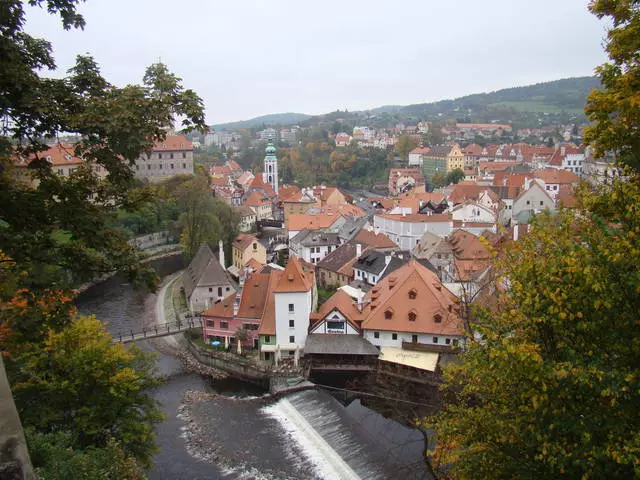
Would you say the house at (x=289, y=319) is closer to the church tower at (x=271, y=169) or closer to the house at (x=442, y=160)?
the church tower at (x=271, y=169)

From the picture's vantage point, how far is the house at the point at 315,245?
133 ft

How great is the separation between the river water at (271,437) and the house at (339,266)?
518 inches

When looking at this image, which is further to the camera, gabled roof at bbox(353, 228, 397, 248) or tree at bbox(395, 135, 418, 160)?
tree at bbox(395, 135, 418, 160)

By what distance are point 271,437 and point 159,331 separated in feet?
37.2

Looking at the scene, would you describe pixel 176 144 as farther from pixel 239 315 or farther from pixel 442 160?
pixel 442 160

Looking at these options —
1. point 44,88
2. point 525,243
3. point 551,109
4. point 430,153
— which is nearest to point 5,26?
point 44,88

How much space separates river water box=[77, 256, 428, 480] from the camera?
15.8m

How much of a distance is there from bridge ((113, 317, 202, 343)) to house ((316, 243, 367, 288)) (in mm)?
9691

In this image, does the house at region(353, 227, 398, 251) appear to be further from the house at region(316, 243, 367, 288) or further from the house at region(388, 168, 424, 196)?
the house at region(388, 168, 424, 196)

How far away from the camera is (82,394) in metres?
13.3

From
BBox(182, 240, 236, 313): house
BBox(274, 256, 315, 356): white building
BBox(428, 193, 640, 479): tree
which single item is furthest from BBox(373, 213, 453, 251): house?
BBox(428, 193, 640, 479): tree

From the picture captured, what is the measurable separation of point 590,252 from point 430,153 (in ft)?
297

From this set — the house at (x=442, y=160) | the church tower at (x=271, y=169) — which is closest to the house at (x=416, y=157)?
the house at (x=442, y=160)

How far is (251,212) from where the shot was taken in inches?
2317
